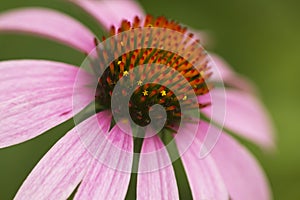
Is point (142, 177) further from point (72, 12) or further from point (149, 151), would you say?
point (72, 12)

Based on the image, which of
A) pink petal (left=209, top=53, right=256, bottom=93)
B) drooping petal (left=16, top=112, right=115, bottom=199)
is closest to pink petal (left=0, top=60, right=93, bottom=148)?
drooping petal (left=16, top=112, right=115, bottom=199)

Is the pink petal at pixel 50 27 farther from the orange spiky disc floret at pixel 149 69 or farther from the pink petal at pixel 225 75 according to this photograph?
the pink petal at pixel 225 75

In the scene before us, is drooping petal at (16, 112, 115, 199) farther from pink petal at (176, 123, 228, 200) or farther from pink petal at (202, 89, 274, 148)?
pink petal at (202, 89, 274, 148)

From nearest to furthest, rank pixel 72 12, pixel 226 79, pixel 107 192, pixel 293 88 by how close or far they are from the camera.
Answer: pixel 107 192 < pixel 226 79 < pixel 72 12 < pixel 293 88

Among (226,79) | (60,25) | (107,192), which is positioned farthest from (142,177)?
(226,79)

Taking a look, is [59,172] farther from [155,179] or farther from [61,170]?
Answer: [155,179]

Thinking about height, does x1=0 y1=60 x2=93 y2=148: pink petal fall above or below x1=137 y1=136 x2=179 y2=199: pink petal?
above

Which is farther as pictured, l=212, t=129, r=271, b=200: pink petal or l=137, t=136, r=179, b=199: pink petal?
l=212, t=129, r=271, b=200: pink petal
